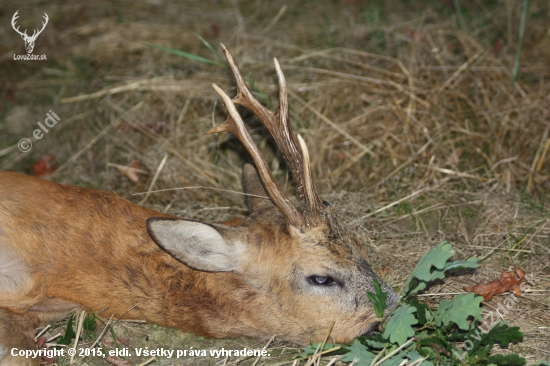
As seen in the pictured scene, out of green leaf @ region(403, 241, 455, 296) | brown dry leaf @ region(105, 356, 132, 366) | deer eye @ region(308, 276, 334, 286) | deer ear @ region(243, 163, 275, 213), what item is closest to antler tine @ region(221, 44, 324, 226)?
deer eye @ region(308, 276, 334, 286)

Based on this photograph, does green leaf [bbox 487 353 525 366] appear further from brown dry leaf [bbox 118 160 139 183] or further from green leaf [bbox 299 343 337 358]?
brown dry leaf [bbox 118 160 139 183]

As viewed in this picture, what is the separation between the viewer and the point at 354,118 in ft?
19.5

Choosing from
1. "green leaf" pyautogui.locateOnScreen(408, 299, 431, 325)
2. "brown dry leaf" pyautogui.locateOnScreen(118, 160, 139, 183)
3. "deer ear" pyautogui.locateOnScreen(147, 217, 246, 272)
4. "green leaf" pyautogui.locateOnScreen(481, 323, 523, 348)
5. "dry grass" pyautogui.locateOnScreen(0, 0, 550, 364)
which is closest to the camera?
"green leaf" pyautogui.locateOnScreen(481, 323, 523, 348)

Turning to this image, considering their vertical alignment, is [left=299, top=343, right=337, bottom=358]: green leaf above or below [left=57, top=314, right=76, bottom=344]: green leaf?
below

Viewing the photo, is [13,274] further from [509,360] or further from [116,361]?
[509,360]

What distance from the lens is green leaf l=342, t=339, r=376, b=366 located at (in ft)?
11.3

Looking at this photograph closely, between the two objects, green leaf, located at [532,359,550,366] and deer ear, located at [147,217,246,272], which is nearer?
green leaf, located at [532,359,550,366]

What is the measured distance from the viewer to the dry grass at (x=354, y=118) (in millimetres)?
4977

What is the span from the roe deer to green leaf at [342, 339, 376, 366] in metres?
0.10

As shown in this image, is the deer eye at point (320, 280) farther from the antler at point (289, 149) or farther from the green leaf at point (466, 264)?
the green leaf at point (466, 264)

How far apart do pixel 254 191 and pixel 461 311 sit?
1.56m

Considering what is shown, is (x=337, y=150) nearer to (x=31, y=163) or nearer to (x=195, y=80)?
(x=195, y=80)

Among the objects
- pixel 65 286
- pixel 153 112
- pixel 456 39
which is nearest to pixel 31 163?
pixel 153 112

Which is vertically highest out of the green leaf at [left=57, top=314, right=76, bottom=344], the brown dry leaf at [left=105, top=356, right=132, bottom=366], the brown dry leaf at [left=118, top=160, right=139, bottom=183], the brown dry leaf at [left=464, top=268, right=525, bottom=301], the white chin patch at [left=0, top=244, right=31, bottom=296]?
the brown dry leaf at [left=118, top=160, right=139, bottom=183]
